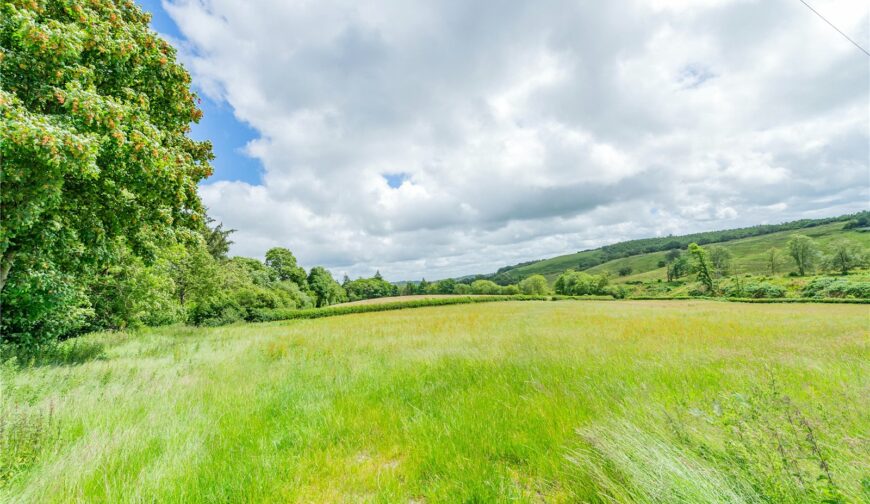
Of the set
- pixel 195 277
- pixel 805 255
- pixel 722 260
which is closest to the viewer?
pixel 195 277

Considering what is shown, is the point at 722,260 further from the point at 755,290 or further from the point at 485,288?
the point at 485,288

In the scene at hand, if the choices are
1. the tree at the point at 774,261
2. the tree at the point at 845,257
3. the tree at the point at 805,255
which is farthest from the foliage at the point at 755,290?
the tree at the point at 774,261

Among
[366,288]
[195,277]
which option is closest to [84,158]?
[195,277]

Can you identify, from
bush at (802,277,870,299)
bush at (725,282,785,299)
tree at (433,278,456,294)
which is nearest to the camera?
bush at (802,277,870,299)

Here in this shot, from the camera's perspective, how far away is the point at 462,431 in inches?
174

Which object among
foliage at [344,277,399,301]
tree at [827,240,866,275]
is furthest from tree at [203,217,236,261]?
tree at [827,240,866,275]

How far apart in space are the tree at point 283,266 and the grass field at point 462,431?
228ft

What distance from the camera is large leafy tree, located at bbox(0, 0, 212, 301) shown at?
19.8 feet

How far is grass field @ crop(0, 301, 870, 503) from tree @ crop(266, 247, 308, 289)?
69393mm

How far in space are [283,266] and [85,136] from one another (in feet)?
238

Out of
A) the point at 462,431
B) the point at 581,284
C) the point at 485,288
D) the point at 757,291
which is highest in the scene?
the point at 462,431

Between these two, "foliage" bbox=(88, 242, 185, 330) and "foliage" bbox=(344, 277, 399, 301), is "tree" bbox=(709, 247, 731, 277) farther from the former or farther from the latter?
"foliage" bbox=(88, 242, 185, 330)

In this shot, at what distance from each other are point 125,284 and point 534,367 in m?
21.3

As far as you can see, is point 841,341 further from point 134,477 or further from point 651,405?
point 134,477
